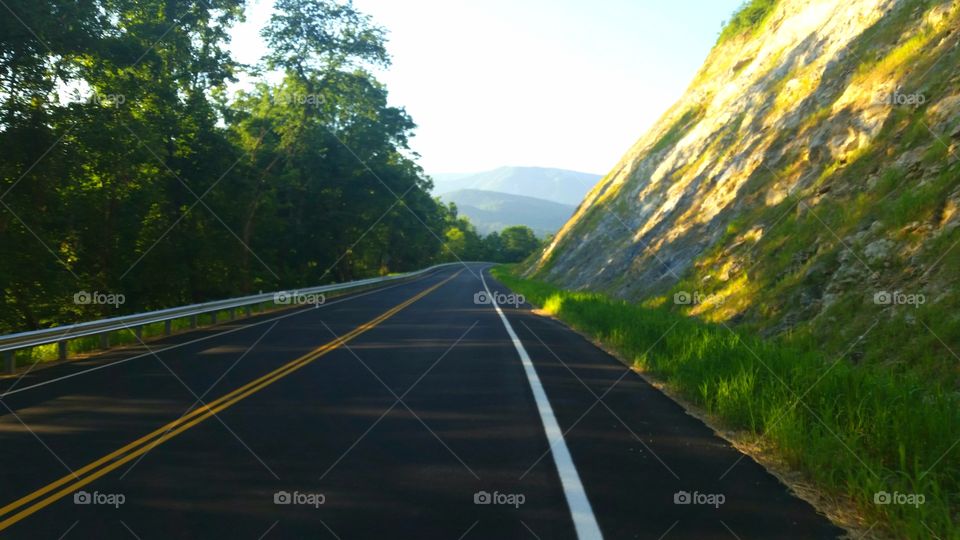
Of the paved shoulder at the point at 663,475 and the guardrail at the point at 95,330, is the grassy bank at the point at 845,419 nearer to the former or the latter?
the paved shoulder at the point at 663,475

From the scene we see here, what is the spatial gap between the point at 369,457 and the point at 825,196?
44.2 feet

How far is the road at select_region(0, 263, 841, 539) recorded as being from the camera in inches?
188

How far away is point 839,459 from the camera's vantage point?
5.71 m

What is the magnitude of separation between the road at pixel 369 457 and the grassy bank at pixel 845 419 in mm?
430

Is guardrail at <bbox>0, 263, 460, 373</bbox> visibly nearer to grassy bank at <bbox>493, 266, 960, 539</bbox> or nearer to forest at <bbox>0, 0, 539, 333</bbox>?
forest at <bbox>0, 0, 539, 333</bbox>

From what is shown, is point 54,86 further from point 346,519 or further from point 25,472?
point 346,519

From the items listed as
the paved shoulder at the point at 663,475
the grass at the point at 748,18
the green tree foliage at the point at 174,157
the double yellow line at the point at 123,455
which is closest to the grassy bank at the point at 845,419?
the paved shoulder at the point at 663,475

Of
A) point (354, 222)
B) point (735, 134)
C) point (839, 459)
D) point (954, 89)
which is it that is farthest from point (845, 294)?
point (354, 222)

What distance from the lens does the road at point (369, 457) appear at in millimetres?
4781

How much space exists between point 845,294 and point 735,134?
17207 millimetres

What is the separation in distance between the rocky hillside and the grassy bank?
1.71 metres

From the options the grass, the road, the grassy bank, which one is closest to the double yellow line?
the road

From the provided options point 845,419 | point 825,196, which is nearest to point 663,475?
point 845,419

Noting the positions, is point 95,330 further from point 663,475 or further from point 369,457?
point 663,475
